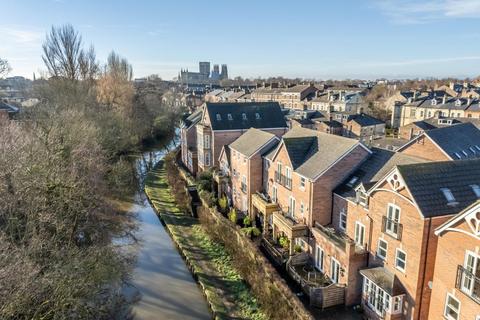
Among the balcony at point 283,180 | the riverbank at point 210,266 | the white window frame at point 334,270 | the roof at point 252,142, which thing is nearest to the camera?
the white window frame at point 334,270

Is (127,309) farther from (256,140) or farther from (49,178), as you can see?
(256,140)

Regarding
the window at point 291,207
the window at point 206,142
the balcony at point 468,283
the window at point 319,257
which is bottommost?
the window at point 319,257

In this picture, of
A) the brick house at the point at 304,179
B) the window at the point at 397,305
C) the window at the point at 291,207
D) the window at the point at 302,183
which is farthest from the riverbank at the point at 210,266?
the window at the point at 302,183

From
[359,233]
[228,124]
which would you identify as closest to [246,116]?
[228,124]

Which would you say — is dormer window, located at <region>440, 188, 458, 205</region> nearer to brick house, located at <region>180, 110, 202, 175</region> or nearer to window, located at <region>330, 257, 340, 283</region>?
window, located at <region>330, 257, 340, 283</region>

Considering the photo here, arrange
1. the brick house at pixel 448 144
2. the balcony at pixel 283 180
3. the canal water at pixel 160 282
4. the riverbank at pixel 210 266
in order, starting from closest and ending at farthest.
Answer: the riverbank at pixel 210 266
the canal water at pixel 160 282
the balcony at pixel 283 180
the brick house at pixel 448 144

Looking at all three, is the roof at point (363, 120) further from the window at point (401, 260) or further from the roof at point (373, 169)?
the window at point (401, 260)

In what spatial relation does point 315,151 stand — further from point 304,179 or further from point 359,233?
point 359,233
